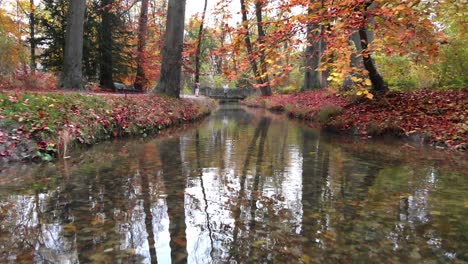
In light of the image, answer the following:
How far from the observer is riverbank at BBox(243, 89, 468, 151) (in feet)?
30.2

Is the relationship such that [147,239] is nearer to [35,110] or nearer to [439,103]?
[35,110]

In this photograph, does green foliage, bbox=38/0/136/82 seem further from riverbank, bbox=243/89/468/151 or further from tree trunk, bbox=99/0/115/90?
riverbank, bbox=243/89/468/151

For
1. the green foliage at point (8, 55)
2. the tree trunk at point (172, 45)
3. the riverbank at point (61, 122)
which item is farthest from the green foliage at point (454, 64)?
the green foliage at point (8, 55)

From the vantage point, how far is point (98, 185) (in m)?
4.97

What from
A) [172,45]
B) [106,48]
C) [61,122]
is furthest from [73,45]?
[61,122]

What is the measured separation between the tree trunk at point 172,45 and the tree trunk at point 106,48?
383 cm

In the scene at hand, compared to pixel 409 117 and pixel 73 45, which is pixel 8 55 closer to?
pixel 73 45

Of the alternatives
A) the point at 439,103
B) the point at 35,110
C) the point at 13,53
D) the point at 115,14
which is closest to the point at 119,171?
the point at 35,110

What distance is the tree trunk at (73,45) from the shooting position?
12.7 metres

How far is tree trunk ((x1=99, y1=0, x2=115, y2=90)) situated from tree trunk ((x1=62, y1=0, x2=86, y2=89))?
171 inches

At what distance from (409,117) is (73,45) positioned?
11.4 meters

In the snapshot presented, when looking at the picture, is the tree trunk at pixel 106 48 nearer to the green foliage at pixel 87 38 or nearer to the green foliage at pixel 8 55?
the green foliage at pixel 87 38

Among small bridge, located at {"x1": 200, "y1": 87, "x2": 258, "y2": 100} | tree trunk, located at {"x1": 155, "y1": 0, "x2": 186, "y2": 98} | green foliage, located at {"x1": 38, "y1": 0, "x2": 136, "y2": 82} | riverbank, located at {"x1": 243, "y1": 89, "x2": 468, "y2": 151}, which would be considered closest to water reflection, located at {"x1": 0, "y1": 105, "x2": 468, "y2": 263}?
riverbank, located at {"x1": 243, "y1": 89, "x2": 468, "y2": 151}

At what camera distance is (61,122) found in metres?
7.38
